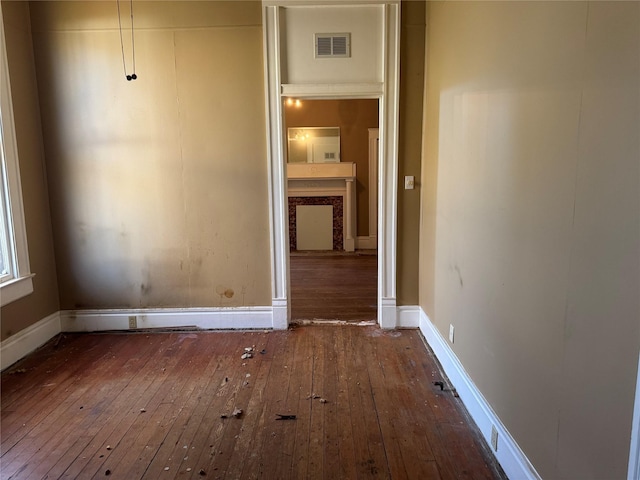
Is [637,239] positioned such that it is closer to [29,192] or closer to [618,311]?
[618,311]

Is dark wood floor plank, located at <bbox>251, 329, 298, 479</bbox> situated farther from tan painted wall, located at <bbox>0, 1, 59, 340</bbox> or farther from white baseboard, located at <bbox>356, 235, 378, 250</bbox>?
white baseboard, located at <bbox>356, 235, 378, 250</bbox>

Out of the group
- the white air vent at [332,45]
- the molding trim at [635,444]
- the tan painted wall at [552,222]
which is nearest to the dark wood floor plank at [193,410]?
the tan painted wall at [552,222]

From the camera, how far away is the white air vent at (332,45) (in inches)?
137

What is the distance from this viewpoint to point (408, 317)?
379 cm

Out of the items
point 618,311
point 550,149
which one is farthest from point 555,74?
point 618,311

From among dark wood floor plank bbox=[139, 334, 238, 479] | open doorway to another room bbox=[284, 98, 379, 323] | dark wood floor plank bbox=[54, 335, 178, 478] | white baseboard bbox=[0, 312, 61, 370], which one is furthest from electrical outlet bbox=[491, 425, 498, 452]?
open doorway to another room bbox=[284, 98, 379, 323]

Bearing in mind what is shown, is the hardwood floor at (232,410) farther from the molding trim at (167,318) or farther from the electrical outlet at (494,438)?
the molding trim at (167,318)

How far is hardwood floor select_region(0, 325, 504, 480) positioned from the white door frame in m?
0.45

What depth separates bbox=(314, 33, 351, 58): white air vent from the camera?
11.4ft

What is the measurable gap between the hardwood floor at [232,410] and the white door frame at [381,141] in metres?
0.45

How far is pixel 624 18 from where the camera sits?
1.20m

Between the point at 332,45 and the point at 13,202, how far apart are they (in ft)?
9.01

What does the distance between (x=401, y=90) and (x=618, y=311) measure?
8.86 feet

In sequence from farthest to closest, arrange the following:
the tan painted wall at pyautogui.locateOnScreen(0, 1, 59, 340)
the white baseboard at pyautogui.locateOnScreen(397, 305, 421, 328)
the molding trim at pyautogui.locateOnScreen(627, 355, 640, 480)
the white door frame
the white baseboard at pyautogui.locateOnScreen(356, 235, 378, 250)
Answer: the white baseboard at pyautogui.locateOnScreen(356, 235, 378, 250) → the white baseboard at pyautogui.locateOnScreen(397, 305, 421, 328) → the white door frame → the tan painted wall at pyautogui.locateOnScreen(0, 1, 59, 340) → the molding trim at pyautogui.locateOnScreen(627, 355, 640, 480)
